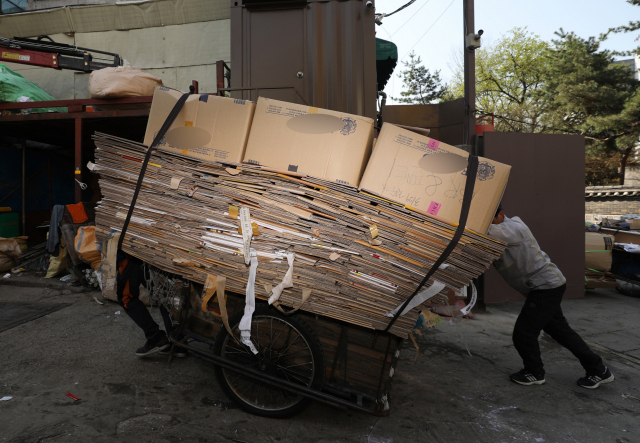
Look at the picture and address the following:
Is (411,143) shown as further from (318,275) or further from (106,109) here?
(106,109)

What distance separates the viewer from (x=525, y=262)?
3.03 m

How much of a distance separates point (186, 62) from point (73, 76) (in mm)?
2824

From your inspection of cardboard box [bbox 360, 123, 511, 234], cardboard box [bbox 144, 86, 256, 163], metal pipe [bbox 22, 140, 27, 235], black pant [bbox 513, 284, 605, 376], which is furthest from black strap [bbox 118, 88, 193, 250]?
metal pipe [bbox 22, 140, 27, 235]

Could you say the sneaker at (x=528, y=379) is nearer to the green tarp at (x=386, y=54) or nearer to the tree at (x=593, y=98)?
the green tarp at (x=386, y=54)

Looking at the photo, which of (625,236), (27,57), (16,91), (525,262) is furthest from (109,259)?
(625,236)

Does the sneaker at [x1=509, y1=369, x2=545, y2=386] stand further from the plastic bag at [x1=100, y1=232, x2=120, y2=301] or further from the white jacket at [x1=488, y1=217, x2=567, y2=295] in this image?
the plastic bag at [x1=100, y1=232, x2=120, y2=301]

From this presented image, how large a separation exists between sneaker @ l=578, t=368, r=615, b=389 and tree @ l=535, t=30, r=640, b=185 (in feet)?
58.5

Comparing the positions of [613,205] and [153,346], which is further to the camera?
[613,205]

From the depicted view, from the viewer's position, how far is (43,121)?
6.19m

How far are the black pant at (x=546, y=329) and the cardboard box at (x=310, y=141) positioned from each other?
6.72ft

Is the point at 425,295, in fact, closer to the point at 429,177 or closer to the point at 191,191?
the point at 429,177

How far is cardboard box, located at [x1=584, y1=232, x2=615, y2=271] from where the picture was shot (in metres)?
6.27

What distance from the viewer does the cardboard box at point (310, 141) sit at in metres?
2.29

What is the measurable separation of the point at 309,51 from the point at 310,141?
11.8ft
